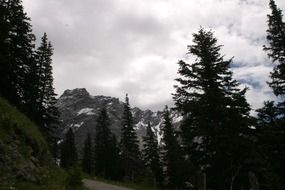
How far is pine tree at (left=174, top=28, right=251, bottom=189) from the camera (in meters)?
23.7

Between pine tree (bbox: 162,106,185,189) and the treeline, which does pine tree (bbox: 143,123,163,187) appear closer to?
pine tree (bbox: 162,106,185,189)

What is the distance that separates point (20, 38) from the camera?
1462 inches

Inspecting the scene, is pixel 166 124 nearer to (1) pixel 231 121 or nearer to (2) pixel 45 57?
(2) pixel 45 57

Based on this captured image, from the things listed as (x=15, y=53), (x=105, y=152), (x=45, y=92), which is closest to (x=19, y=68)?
(x=15, y=53)

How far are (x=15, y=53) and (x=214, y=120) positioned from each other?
21717mm

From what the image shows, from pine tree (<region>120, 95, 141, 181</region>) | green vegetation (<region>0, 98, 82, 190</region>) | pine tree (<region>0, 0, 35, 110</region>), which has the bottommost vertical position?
green vegetation (<region>0, 98, 82, 190</region>)

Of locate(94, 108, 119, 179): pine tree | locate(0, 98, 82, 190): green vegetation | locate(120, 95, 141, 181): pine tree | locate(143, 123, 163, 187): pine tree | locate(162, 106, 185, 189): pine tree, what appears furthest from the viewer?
locate(94, 108, 119, 179): pine tree

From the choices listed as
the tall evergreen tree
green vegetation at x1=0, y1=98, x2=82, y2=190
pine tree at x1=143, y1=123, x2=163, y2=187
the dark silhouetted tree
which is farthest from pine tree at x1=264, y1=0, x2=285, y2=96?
pine tree at x1=143, y1=123, x2=163, y2=187

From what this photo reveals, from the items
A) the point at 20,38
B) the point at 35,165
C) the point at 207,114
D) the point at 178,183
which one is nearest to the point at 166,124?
the point at 178,183

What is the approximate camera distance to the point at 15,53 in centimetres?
3606

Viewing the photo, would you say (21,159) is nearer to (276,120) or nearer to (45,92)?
(276,120)

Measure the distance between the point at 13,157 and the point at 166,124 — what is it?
4509 cm

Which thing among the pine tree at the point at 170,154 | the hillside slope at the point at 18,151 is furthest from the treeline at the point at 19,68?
the pine tree at the point at 170,154

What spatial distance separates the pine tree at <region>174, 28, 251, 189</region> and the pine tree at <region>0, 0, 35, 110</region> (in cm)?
1603
